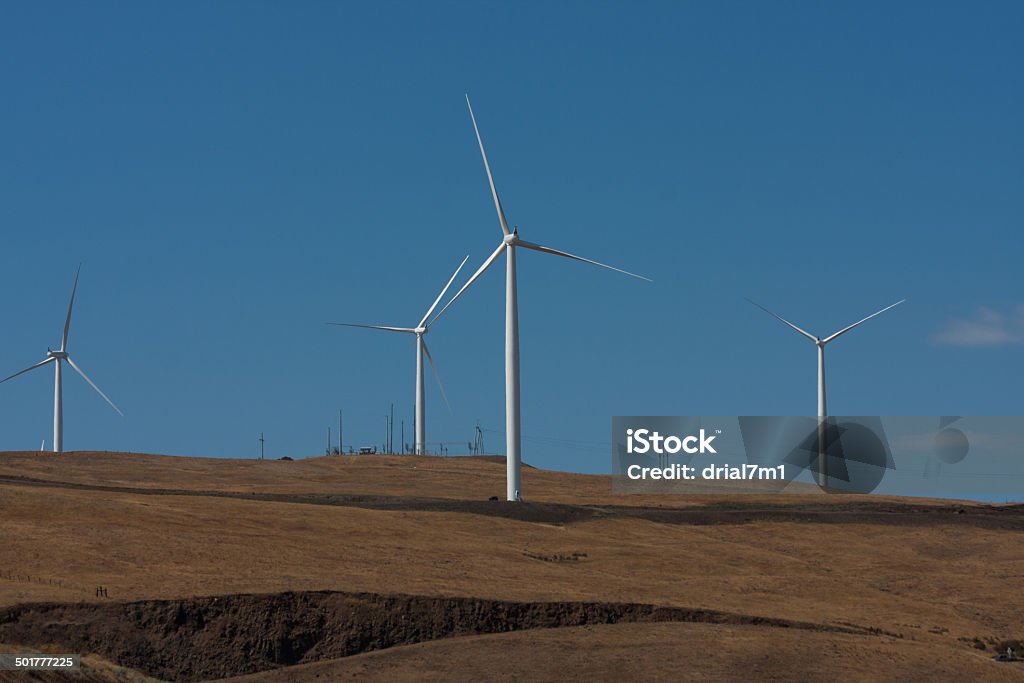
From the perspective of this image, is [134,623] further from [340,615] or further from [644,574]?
[644,574]

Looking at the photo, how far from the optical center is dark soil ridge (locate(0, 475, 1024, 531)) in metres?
82.8

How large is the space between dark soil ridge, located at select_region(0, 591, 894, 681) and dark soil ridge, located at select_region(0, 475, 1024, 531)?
2625 cm

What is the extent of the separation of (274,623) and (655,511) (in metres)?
45.5

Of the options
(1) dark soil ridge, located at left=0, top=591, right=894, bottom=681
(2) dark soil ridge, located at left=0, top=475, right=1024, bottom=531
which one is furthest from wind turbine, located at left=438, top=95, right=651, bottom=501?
(1) dark soil ridge, located at left=0, top=591, right=894, bottom=681

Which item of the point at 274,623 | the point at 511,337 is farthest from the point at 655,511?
the point at 274,623

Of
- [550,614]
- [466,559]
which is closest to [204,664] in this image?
[550,614]

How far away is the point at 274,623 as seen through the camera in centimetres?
4941

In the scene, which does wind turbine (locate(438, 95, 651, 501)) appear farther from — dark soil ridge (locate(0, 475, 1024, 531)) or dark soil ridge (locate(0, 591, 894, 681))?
dark soil ridge (locate(0, 591, 894, 681))

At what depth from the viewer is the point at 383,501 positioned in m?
88.6

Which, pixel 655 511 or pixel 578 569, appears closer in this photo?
pixel 578 569

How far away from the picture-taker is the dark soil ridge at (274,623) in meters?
45.7

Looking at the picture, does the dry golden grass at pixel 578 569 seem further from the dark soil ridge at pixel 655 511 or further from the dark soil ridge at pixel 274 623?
the dark soil ridge at pixel 655 511

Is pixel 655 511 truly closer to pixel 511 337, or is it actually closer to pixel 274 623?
pixel 511 337

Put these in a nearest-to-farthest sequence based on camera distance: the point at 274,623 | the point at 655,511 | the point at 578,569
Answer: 1. the point at 274,623
2. the point at 578,569
3. the point at 655,511
